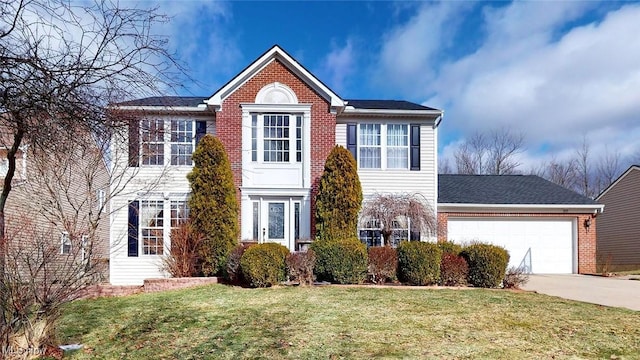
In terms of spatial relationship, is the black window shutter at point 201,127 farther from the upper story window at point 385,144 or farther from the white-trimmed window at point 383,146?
the white-trimmed window at point 383,146

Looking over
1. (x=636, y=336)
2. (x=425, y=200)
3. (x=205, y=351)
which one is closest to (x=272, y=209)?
(x=425, y=200)

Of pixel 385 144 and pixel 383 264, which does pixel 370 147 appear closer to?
pixel 385 144

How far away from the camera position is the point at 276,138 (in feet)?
49.1

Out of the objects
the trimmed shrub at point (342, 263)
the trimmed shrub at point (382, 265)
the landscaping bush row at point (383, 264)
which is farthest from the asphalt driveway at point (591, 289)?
the trimmed shrub at point (342, 263)

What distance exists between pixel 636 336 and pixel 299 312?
520cm

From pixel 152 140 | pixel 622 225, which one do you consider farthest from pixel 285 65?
pixel 622 225

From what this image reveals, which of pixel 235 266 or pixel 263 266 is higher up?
pixel 263 266

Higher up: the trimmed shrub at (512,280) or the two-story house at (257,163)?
the two-story house at (257,163)

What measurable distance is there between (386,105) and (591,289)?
8411 millimetres

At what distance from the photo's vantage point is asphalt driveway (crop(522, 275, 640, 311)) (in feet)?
33.7

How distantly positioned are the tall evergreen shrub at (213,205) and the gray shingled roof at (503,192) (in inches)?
300

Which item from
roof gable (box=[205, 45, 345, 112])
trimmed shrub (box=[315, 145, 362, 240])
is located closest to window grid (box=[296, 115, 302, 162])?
roof gable (box=[205, 45, 345, 112])

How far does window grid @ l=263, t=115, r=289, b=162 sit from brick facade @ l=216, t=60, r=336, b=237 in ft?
2.56

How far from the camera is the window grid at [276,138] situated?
15.0 meters
